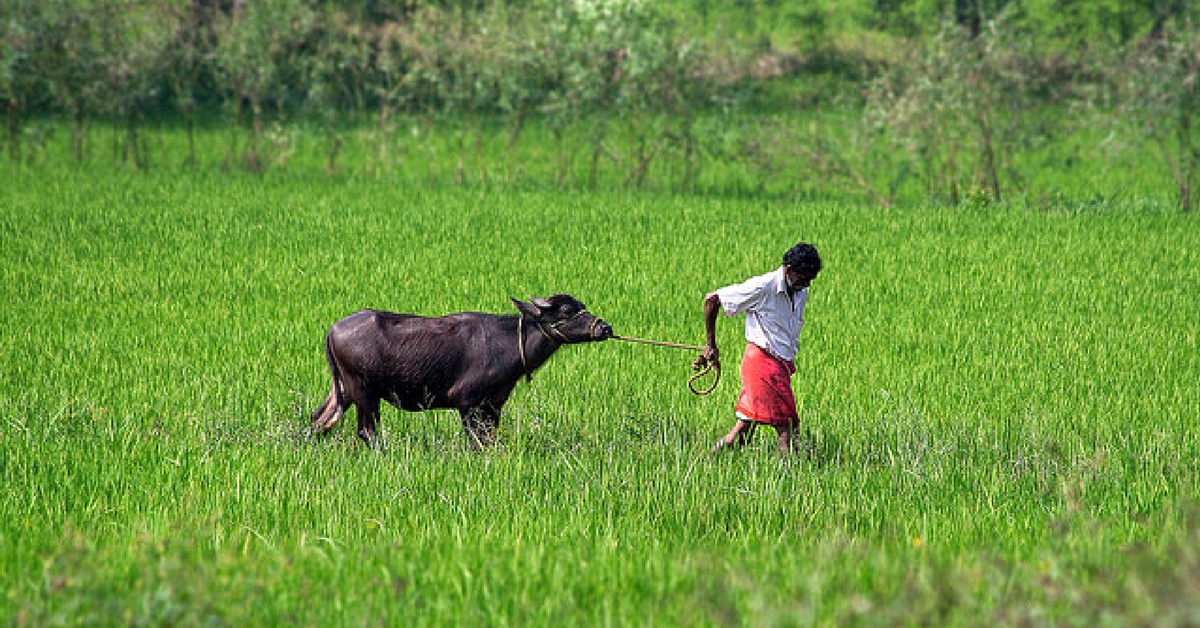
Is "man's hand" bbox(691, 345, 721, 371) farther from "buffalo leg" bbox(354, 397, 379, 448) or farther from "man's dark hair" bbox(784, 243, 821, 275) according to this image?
"buffalo leg" bbox(354, 397, 379, 448)

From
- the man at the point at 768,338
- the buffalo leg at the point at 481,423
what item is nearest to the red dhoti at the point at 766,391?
the man at the point at 768,338

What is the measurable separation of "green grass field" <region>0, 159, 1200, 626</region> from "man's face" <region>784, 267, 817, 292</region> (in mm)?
789

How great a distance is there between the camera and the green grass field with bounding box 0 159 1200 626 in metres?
3.80

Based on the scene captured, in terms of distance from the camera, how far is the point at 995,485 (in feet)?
17.9

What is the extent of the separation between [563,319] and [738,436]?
1.01 metres

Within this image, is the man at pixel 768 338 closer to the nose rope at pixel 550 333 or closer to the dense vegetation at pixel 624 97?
the nose rope at pixel 550 333

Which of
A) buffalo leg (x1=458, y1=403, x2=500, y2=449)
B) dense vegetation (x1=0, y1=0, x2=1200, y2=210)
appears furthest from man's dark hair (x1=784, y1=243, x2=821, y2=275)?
dense vegetation (x1=0, y1=0, x2=1200, y2=210)

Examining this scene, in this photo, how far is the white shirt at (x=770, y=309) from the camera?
5.79m

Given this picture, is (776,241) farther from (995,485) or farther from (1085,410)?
(995,485)

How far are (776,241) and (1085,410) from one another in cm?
556

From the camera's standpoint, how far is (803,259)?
564 centimetres

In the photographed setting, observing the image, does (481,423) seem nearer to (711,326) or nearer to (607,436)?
(607,436)

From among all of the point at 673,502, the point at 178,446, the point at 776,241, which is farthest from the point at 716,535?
the point at 776,241

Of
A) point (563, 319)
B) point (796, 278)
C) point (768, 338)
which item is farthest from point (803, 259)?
point (563, 319)
